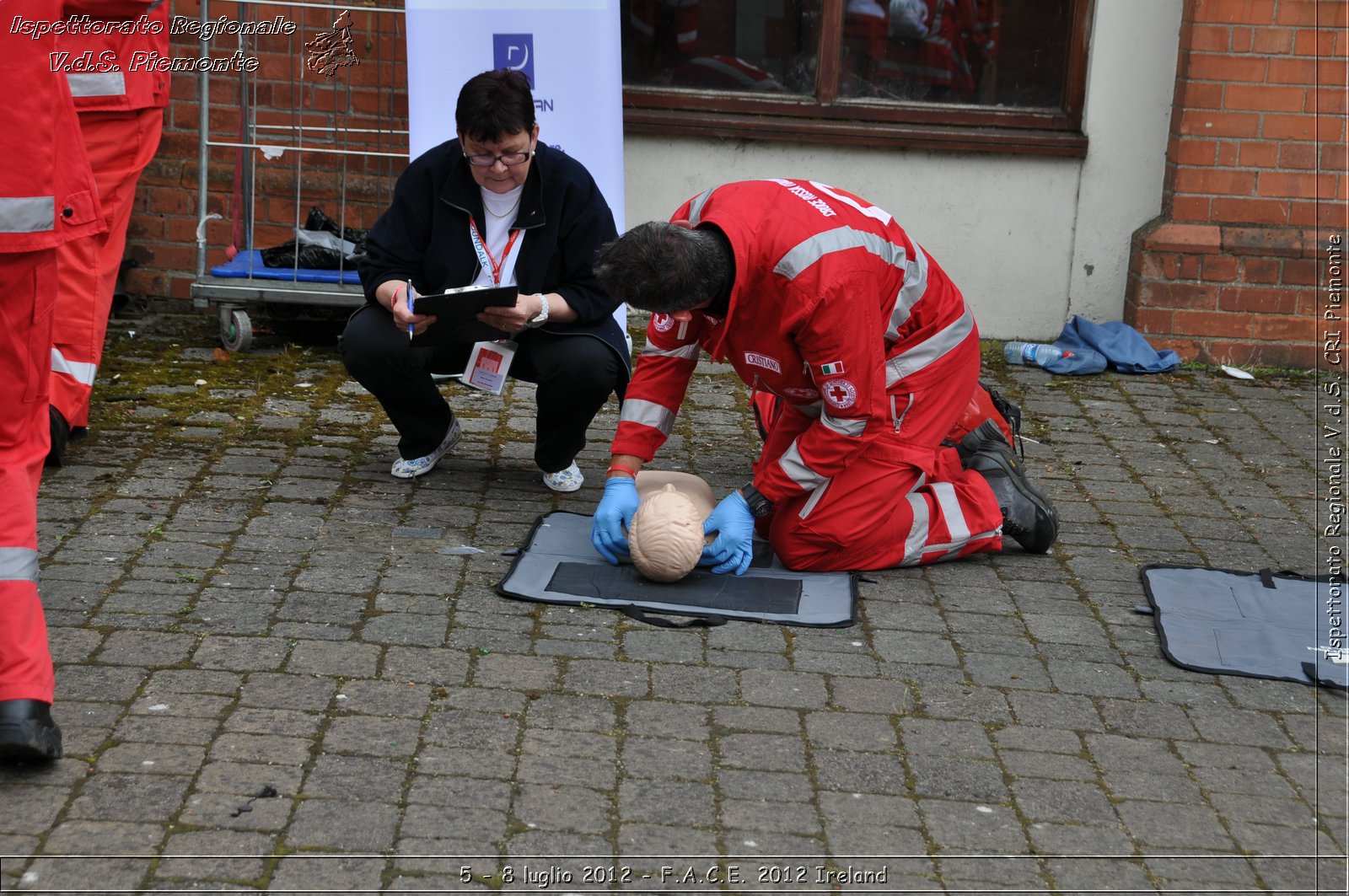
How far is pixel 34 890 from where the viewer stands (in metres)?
2.48

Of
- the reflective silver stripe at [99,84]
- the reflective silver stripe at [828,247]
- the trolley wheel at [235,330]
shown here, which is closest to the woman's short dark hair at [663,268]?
the reflective silver stripe at [828,247]

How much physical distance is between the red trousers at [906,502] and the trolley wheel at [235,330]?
9.62ft

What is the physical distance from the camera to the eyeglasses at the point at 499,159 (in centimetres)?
425

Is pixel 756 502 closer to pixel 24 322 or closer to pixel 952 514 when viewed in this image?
pixel 952 514

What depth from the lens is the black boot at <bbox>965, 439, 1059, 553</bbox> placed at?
4258 mm

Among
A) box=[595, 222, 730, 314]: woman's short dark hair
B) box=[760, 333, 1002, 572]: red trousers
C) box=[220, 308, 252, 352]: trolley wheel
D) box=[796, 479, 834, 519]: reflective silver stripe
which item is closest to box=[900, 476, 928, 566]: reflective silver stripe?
box=[760, 333, 1002, 572]: red trousers

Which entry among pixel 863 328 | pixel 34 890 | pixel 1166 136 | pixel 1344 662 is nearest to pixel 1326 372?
pixel 1166 136

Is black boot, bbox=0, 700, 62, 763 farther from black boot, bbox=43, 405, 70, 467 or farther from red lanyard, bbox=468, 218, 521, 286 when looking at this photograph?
red lanyard, bbox=468, 218, 521, 286

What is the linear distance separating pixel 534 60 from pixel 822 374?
2.81 m

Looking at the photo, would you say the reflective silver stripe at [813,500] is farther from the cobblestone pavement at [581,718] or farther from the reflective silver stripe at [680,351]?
the reflective silver stripe at [680,351]

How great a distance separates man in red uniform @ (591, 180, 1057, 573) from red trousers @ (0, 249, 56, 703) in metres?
1.29

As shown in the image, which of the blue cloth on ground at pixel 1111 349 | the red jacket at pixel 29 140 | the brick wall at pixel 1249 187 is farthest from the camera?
the blue cloth on ground at pixel 1111 349

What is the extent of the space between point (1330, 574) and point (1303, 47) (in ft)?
10.2

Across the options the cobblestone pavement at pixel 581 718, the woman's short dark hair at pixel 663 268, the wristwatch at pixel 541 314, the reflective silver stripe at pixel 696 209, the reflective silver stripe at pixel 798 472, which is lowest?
the cobblestone pavement at pixel 581 718
